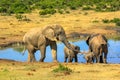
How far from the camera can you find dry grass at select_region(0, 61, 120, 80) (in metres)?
12.4

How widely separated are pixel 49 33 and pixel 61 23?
1491 centimetres

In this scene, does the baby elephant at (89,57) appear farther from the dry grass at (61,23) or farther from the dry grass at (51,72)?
the dry grass at (61,23)

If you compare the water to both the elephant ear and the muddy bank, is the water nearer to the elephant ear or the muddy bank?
the muddy bank

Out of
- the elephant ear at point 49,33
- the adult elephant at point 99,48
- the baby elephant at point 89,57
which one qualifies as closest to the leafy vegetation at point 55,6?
the adult elephant at point 99,48

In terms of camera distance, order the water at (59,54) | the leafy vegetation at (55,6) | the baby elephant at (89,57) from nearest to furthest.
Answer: the baby elephant at (89,57) < the water at (59,54) < the leafy vegetation at (55,6)

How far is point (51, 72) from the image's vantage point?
13.2m

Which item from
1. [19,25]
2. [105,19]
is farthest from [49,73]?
[105,19]

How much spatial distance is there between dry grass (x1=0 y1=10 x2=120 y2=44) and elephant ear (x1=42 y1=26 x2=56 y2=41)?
8.42 metres

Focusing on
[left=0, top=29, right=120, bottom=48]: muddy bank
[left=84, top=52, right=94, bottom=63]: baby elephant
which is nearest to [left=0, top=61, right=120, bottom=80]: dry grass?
[left=84, top=52, right=94, bottom=63]: baby elephant

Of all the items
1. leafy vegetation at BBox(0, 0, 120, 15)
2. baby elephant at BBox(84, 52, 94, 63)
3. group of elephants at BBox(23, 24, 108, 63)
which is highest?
group of elephants at BBox(23, 24, 108, 63)

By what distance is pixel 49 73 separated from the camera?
13.1 metres

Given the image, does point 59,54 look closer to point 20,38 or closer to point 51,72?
point 20,38

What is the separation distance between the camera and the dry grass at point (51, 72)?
12.4 m

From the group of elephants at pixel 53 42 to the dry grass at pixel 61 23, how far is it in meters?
7.59
